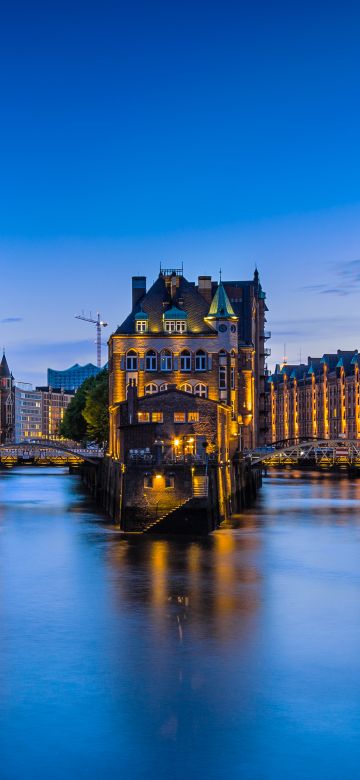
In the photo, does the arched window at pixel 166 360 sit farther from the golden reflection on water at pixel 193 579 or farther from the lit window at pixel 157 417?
the golden reflection on water at pixel 193 579

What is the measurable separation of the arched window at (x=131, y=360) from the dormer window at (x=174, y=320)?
3.23 meters

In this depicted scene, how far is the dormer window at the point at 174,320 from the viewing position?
269 feet

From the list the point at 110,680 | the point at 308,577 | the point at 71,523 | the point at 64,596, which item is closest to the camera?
the point at 110,680

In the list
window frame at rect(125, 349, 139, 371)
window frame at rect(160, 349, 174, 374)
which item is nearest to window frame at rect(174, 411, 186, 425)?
window frame at rect(160, 349, 174, 374)

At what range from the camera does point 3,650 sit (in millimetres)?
31328

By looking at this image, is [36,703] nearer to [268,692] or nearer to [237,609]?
[268,692]

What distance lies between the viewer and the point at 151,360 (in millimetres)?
Result: 81875

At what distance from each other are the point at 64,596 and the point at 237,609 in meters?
7.52

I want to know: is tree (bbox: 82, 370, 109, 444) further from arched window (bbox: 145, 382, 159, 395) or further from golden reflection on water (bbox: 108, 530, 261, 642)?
golden reflection on water (bbox: 108, 530, 261, 642)

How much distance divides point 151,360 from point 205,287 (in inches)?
359

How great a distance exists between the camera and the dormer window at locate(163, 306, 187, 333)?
8194cm

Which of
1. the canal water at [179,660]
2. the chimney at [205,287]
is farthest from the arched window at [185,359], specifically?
the canal water at [179,660]

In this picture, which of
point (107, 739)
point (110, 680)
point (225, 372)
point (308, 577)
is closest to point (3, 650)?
point (110, 680)

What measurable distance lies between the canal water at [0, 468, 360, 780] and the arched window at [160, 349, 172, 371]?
89.1 ft
